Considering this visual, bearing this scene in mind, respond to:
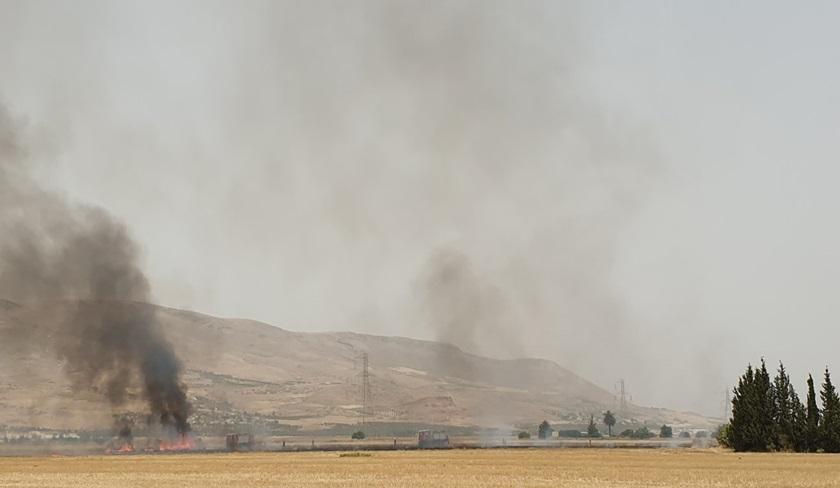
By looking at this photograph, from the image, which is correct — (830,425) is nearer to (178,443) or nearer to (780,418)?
(780,418)

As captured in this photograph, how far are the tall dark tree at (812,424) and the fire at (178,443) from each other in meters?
79.5

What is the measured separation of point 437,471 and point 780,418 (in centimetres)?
5641

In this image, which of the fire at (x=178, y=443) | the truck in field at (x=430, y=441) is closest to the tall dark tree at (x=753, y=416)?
the truck in field at (x=430, y=441)

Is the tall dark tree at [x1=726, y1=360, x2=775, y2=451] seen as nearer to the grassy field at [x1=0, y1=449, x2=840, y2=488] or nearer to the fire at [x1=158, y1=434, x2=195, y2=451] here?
the grassy field at [x1=0, y1=449, x2=840, y2=488]

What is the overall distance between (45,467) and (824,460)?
69.4 m

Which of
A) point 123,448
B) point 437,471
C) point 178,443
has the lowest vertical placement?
point 437,471

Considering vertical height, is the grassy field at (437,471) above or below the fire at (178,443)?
below

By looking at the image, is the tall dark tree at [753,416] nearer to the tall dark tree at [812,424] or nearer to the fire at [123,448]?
the tall dark tree at [812,424]

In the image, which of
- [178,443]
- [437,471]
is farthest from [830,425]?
[178,443]

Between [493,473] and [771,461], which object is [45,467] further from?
[771,461]

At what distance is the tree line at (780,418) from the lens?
355 feet

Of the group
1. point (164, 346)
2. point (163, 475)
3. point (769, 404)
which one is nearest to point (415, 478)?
point (163, 475)

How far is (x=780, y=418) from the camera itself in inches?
4481

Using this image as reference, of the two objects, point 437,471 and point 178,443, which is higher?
point 178,443
